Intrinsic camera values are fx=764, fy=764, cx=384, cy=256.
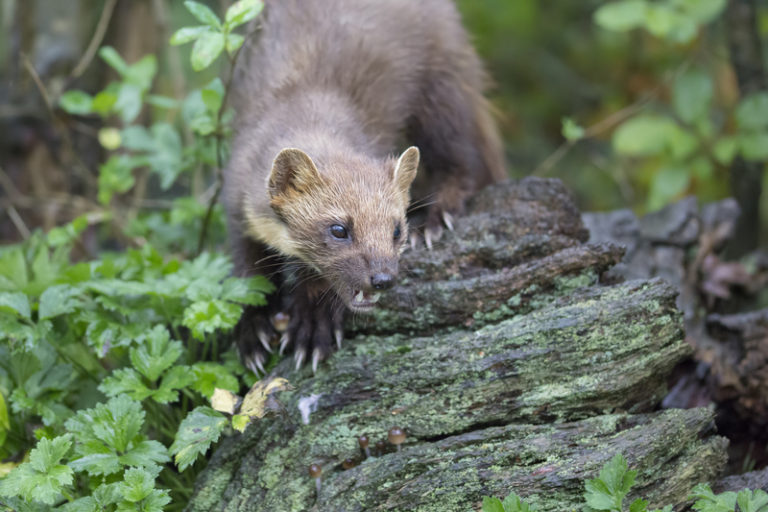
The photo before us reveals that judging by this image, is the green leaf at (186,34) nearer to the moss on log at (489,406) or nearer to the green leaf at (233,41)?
the green leaf at (233,41)

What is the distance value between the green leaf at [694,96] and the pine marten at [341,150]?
1.58 metres

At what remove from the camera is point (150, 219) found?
5363 millimetres

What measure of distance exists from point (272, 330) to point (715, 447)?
6.80ft

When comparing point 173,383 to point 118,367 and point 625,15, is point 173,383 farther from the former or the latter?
point 625,15

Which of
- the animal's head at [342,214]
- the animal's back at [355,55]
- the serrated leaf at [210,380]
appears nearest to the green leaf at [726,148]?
the animal's back at [355,55]

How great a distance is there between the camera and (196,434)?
121 inches

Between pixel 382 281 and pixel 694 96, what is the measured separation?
12.8 feet

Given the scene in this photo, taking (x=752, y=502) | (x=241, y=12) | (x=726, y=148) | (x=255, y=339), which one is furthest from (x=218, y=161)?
(x=726, y=148)

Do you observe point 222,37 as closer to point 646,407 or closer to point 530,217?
point 530,217

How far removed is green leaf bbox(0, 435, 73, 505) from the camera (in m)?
2.78

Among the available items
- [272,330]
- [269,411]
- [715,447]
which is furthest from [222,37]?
[715,447]

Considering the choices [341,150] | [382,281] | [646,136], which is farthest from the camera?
[646,136]

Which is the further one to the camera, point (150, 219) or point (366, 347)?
point (150, 219)

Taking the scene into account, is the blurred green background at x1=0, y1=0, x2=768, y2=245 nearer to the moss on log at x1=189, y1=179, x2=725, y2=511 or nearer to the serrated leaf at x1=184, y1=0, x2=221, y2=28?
the serrated leaf at x1=184, y1=0, x2=221, y2=28
